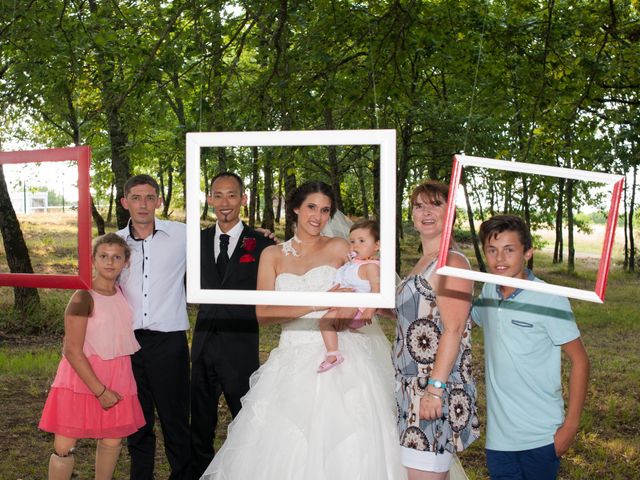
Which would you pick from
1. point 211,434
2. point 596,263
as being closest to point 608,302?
point 211,434

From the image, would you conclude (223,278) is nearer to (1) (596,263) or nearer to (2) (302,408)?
(2) (302,408)

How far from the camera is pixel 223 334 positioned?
14.0ft

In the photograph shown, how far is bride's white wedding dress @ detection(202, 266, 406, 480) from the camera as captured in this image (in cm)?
349

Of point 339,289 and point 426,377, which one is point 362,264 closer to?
point 339,289

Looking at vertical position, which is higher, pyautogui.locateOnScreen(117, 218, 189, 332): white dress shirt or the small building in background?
the small building in background

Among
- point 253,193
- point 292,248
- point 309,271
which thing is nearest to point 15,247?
point 253,193

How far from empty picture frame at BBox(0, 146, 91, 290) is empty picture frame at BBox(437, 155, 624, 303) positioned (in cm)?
117

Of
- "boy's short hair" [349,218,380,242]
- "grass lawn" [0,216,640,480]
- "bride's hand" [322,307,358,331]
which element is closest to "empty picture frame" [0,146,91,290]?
"grass lawn" [0,216,640,480]

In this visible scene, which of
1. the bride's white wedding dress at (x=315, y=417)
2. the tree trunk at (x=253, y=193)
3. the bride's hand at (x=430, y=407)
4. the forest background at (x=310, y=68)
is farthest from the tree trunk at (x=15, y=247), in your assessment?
the bride's hand at (x=430, y=407)

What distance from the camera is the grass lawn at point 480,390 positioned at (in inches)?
212

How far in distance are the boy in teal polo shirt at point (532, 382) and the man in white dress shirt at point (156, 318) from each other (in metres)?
1.92

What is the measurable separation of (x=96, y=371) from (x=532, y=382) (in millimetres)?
2249

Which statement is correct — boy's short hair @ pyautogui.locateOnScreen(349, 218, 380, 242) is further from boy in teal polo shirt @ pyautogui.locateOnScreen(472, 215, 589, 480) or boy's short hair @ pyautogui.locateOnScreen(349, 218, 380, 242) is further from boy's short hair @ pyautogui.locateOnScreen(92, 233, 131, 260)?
boy's short hair @ pyautogui.locateOnScreen(92, 233, 131, 260)

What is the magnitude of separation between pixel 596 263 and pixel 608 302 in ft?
44.9
